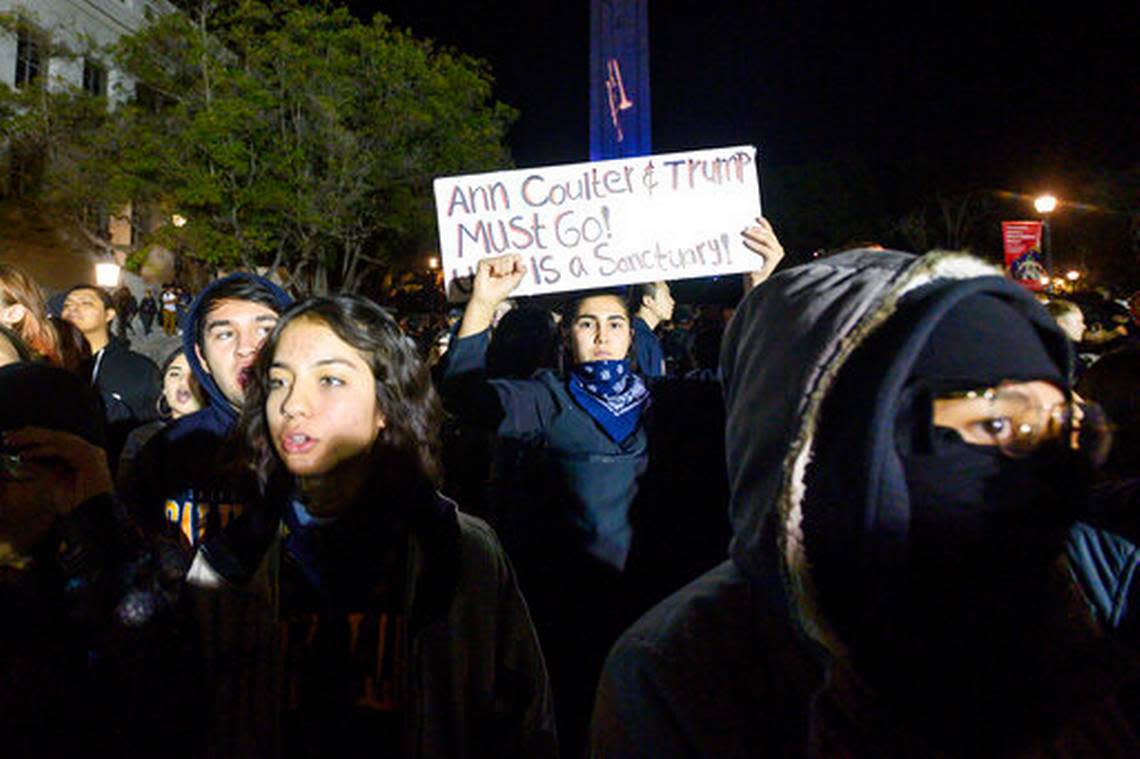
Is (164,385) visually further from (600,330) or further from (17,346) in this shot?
(600,330)

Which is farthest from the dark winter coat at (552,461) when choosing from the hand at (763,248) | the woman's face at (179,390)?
the woman's face at (179,390)

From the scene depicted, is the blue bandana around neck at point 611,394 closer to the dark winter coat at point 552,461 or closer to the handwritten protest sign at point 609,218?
the dark winter coat at point 552,461

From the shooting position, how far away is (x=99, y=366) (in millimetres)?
4613

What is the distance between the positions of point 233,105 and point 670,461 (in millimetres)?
22016

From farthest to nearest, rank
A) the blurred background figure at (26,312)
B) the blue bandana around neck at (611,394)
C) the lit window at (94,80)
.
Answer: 1. the lit window at (94,80)
2. the blurred background figure at (26,312)
3. the blue bandana around neck at (611,394)

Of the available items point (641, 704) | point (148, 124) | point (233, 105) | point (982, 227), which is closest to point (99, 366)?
point (641, 704)

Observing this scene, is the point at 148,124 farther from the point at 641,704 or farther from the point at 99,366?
the point at 641,704

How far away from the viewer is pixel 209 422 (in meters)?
2.43

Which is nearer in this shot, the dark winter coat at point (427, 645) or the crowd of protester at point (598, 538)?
the crowd of protester at point (598, 538)

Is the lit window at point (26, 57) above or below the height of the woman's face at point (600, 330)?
above

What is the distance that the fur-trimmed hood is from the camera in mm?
862

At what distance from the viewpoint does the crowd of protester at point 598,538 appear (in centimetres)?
89

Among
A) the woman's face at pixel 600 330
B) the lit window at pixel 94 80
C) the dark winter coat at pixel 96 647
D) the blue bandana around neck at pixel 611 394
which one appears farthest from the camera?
the lit window at pixel 94 80

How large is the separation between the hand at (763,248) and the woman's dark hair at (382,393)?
1.87 meters
